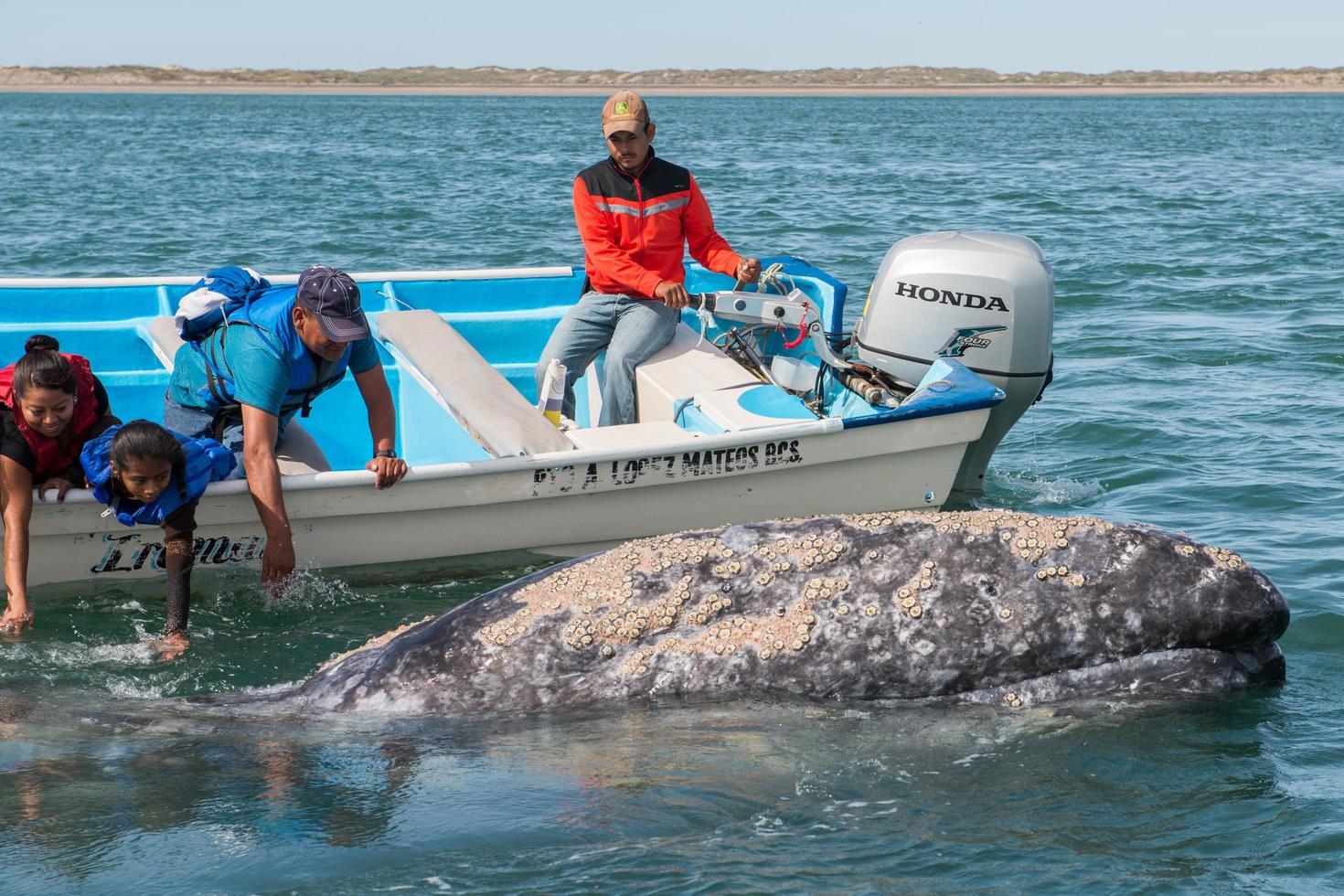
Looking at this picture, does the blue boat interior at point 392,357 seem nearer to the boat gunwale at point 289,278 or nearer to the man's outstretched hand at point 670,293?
the boat gunwale at point 289,278

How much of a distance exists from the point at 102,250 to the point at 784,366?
1437 cm

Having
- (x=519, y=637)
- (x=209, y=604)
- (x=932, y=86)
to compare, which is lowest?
(x=209, y=604)

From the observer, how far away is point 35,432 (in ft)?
21.1

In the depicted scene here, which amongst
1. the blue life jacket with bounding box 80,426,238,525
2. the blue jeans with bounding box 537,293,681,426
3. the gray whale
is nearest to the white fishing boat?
the blue jeans with bounding box 537,293,681,426

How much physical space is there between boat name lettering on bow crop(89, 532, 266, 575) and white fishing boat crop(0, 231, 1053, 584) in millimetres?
10

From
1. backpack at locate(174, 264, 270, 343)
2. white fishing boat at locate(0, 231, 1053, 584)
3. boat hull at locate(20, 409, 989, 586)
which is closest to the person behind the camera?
backpack at locate(174, 264, 270, 343)

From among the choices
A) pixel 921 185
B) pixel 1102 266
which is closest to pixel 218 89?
pixel 921 185

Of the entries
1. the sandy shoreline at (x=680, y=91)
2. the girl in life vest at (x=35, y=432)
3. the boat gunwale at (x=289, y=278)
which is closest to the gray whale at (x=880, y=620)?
the girl in life vest at (x=35, y=432)

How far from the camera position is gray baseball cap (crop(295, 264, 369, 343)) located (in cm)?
633

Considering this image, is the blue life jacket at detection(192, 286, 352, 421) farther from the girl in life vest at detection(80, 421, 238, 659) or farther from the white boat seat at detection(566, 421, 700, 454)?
the white boat seat at detection(566, 421, 700, 454)

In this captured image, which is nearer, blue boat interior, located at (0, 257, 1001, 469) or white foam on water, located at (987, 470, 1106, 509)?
blue boat interior, located at (0, 257, 1001, 469)

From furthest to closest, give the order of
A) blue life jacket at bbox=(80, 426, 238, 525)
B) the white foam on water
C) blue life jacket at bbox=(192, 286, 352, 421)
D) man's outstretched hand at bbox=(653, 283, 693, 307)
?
the white foam on water → man's outstretched hand at bbox=(653, 283, 693, 307) → blue life jacket at bbox=(192, 286, 352, 421) → blue life jacket at bbox=(80, 426, 238, 525)

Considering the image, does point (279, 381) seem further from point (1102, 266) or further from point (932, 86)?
point (932, 86)

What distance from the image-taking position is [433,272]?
10.5 metres
